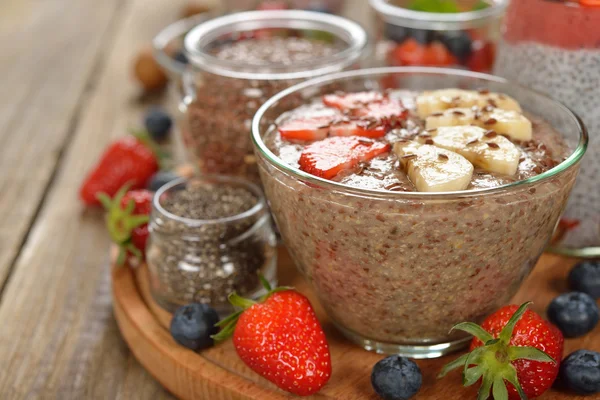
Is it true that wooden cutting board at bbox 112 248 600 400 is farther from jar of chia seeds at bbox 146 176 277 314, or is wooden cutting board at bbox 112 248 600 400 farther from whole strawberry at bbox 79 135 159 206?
whole strawberry at bbox 79 135 159 206

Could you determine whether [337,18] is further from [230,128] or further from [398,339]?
[398,339]

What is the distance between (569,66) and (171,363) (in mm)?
1023

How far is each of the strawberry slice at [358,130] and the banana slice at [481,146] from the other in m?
0.09

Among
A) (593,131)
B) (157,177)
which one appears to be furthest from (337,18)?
(593,131)

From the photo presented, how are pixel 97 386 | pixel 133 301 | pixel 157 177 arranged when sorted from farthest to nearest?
pixel 157 177, pixel 133 301, pixel 97 386

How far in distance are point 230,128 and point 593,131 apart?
807 mm

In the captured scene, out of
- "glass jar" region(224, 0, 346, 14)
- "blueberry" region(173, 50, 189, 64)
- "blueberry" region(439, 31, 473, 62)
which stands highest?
"blueberry" region(439, 31, 473, 62)

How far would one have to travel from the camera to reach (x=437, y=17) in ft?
7.42

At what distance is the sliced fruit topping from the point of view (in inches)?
64.7

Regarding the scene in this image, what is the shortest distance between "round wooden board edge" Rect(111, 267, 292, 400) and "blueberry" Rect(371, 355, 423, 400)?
0.17 m

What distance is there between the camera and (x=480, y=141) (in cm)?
141

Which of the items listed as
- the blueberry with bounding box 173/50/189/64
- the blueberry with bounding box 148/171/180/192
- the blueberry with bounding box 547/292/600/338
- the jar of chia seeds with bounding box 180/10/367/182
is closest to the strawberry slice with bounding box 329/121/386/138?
the jar of chia seeds with bounding box 180/10/367/182

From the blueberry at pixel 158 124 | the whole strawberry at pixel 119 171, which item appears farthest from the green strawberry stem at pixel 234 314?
the blueberry at pixel 158 124

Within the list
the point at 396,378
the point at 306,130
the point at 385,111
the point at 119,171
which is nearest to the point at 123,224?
the point at 119,171
